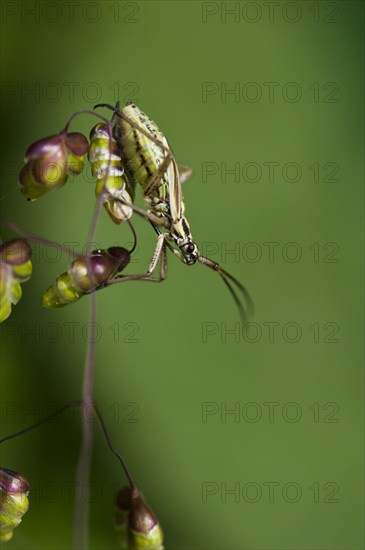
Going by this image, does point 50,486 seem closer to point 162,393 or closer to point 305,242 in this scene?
point 162,393

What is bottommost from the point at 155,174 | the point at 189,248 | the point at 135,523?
the point at 135,523

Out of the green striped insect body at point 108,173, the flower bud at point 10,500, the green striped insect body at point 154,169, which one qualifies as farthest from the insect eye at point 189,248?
the flower bud at point 10,500

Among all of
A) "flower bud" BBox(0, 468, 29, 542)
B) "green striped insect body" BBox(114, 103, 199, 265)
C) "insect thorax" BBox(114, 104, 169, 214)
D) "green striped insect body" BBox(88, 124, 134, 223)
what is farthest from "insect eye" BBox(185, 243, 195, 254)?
"flower bud" BBox(0, 468, 29, 542)

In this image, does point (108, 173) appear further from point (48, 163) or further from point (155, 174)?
point (155, 174)

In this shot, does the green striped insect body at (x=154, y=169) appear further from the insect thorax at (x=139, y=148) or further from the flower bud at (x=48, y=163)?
the flower bud at (x=48, y=163)

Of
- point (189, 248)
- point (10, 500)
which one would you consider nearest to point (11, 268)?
point (10, 500)

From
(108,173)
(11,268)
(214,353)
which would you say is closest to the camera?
(11,268)

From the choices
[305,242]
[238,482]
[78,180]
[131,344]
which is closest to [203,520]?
[238,482]
